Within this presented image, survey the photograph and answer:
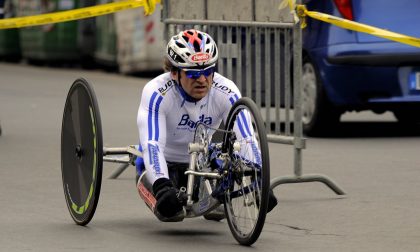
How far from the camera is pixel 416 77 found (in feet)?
43.2

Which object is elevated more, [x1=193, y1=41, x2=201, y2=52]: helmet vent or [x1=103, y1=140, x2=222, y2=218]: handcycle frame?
[x1=193, y1=41, x2=201, y2=52]: helmet vent

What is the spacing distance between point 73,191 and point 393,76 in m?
5.03

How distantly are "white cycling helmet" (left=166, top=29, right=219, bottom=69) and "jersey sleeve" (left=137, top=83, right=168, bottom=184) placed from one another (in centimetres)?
24

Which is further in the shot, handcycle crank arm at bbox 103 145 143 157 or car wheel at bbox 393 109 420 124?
car wheel at bbox 393 109 420 124

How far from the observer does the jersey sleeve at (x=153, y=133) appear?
823cm

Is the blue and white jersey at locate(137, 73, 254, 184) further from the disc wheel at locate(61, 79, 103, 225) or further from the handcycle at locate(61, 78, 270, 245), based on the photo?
the disc wheel at locate(61, 79, 103, 225)

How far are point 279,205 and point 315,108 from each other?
4170 mm

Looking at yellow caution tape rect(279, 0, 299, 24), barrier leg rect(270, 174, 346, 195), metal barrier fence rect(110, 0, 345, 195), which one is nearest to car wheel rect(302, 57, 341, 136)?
metal barrier fence rect(110, 0, 345, 195)

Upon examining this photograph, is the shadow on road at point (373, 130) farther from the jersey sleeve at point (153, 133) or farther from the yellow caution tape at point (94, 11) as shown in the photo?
the jersey sleeve at point (153, 133)

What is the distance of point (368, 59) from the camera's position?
13117 mm

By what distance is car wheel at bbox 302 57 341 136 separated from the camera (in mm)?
13594

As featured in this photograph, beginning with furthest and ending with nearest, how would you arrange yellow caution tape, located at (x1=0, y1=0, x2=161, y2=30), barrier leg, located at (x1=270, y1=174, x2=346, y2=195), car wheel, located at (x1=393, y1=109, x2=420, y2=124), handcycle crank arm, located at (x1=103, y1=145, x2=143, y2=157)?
car wheel, located at (x1=393, y1=109, x2=420, y2=124), yellow caution tape, located at (x1=0, y1=0, x2=161, y2=30), barrier leg, located at (x1=270, y1=174, x2=346, y2=195), handcycle crank arm, located at (x1=103, y1=145, x2=143, y2=157)

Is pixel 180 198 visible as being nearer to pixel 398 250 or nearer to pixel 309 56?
pixel 398 250

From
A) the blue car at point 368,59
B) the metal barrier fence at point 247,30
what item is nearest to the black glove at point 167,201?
the metal barrier fence at point 247,30
